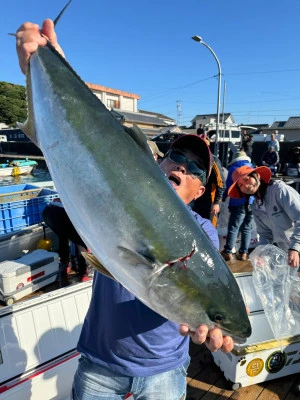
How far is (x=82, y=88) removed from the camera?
4.34 ft

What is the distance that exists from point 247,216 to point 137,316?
4500 millimetres

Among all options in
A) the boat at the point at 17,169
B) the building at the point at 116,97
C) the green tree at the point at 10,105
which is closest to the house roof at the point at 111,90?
the building at the point at 116,97

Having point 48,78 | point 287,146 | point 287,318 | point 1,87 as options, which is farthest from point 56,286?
point 1,87

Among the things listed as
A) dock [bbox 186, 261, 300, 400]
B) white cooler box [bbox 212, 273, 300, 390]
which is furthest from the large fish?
dock [bbox 186, 261, 300, 400]

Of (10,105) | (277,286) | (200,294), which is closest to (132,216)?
(200,294)

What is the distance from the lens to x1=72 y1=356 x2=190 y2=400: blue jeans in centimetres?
155

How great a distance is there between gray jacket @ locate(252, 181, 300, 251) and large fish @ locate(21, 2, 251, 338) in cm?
241

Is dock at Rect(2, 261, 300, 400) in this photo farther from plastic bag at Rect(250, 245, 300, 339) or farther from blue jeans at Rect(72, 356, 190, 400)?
blue jeans at Rect(72, 356, 190, 400)

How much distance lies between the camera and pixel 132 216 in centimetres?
114

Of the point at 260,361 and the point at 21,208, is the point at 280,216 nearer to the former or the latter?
the point at 260,361

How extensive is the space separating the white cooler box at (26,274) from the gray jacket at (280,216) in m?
3.27

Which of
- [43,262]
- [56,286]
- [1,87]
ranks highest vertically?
[1,87]

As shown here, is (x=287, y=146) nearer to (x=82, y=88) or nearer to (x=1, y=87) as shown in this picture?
(x=82, y=88)

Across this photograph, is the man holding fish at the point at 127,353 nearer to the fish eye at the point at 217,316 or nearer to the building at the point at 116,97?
the fish eye at the point at 217,316
